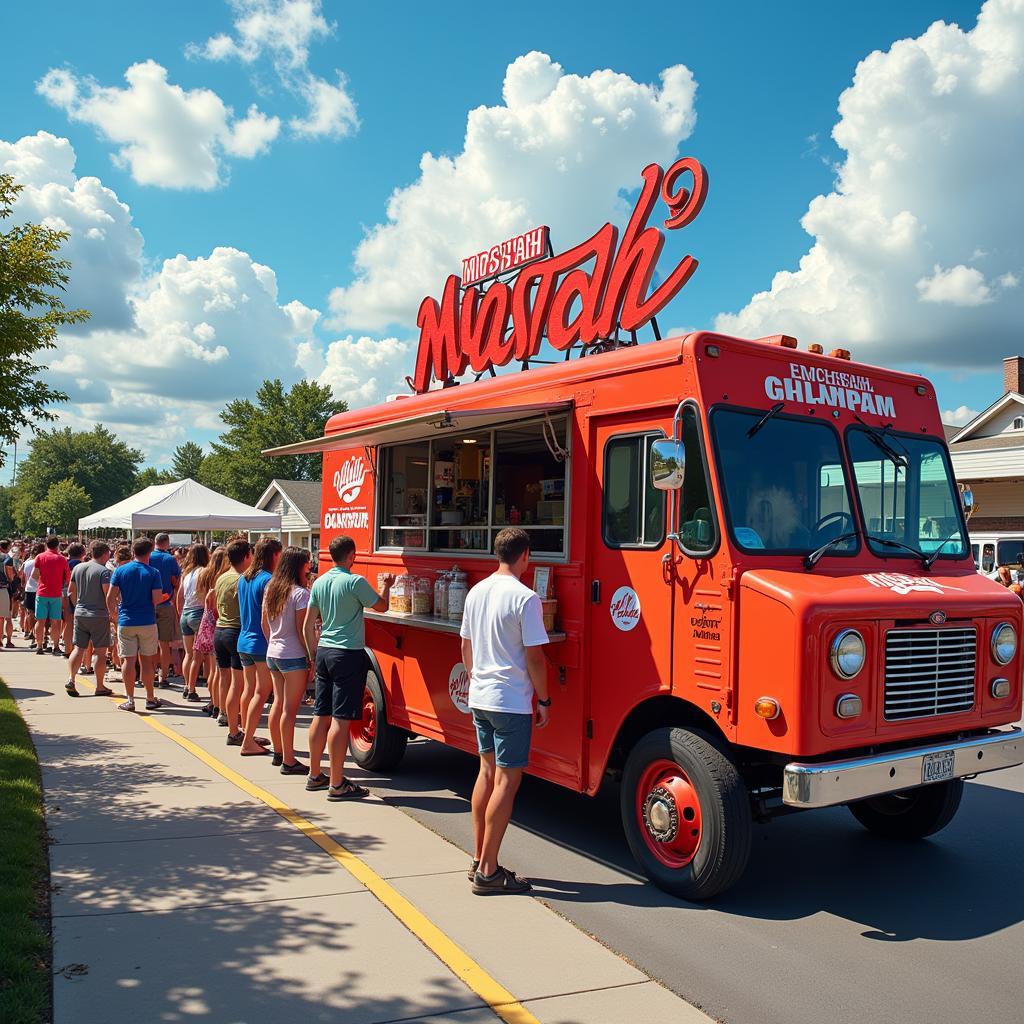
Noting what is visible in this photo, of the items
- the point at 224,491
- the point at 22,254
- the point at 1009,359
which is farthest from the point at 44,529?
the point at 22,254

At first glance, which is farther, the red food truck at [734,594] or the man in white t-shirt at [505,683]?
the man in white t-shirt at [505,683]

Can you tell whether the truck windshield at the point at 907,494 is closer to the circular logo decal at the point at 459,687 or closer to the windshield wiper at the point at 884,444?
the windshield wiper at the point at 884,444

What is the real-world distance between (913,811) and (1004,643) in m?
1.41

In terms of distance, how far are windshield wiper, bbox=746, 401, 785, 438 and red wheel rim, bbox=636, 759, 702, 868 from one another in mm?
1855

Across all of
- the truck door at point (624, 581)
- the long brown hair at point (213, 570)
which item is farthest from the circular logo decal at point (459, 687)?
the long brown hair at point (213, 570)

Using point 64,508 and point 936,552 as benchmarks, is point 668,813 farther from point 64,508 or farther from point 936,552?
point 64,508

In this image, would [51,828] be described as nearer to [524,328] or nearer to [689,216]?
[524,328]

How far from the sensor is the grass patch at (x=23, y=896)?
3.58 metres

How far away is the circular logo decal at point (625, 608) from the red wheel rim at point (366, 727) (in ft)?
10.0

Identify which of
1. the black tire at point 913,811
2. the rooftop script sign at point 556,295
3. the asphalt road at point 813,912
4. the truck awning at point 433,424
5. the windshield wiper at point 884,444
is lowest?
the asphalt road at point 813,912

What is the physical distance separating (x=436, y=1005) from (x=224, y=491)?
7159cm

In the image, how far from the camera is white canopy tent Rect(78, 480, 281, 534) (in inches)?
689

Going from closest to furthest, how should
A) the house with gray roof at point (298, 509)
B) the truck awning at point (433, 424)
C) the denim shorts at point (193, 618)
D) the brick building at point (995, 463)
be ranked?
1. the truck awning at point (433, 424)
2. the denim shorts at point (193, 618)
3. the brick building at point (995, 463)
4. the house with gray roof at point (298, 509)

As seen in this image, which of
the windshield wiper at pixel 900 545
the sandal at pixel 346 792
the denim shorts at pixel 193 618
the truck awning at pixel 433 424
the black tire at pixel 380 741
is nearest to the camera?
the windshield wiper at pixel 900 545
